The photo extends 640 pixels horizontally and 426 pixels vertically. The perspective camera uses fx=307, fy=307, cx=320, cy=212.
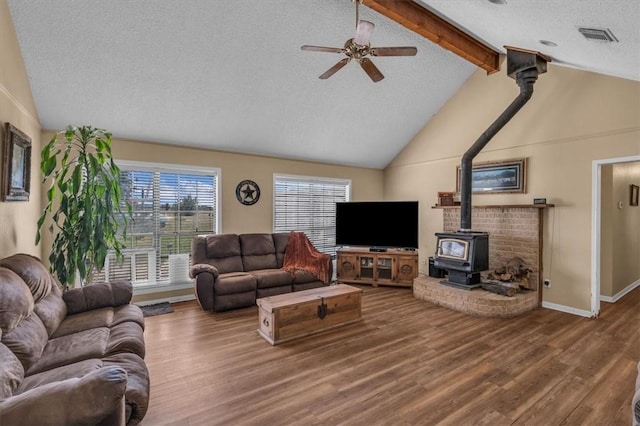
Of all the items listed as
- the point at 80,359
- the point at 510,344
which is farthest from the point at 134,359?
the point at 510,344

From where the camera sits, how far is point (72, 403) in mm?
1284

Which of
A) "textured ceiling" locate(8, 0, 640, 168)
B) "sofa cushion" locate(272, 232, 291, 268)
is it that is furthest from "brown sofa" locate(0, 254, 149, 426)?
"sofa cushion" locate(272, 232, 291, 268)

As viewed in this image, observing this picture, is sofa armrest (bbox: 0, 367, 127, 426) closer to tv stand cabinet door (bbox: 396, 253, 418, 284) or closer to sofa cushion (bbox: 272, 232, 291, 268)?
sofa cushion (bbox: 272, 232, 291, 268)

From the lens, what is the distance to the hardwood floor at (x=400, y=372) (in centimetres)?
213

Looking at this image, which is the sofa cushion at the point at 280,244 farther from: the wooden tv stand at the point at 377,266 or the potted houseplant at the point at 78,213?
the potted houseplant at the point at 78,213

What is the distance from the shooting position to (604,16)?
185 cm

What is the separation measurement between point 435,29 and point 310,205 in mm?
3703

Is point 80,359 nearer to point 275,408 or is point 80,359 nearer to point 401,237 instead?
point 275,408

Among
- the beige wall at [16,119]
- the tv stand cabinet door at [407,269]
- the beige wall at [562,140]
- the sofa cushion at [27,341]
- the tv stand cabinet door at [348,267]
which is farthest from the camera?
the tv stand cabinet door at [348,267]

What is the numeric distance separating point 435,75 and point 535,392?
4.33 metres

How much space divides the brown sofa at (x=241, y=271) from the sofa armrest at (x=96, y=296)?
1.16 meters

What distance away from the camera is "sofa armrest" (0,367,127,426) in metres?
1.22

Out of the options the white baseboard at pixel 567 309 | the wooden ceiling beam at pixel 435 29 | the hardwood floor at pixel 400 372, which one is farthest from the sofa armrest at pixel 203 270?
the white baseboard at pixel 567 309

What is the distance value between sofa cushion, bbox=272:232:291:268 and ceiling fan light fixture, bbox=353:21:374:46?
136 inches
